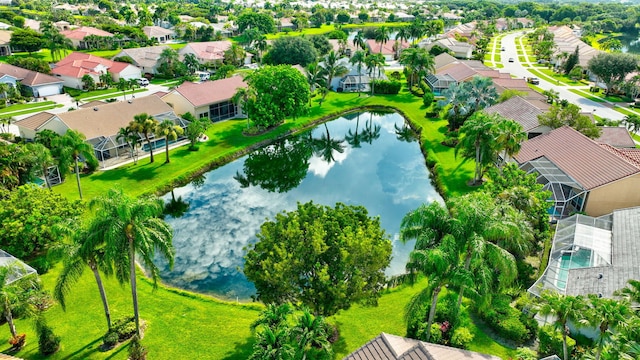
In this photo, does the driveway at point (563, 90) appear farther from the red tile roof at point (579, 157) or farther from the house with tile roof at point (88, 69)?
the house with tile roof at point (88, 69)

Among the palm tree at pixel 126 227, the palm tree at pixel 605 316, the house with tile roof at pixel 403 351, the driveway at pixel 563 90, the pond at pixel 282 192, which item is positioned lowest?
the pond at pixel 282 192

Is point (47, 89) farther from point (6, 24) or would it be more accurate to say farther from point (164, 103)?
point (6, 24)

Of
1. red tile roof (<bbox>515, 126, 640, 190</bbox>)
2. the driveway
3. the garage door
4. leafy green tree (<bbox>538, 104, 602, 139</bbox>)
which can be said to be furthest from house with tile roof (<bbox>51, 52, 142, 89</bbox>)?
the driveway

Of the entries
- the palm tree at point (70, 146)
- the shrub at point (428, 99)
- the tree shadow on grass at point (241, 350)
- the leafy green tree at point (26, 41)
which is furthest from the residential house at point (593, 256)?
the leafy green tree at point (26, 41)

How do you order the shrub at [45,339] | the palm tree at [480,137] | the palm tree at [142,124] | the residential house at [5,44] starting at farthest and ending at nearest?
1. the residential house at [5,44]
2. the palm tree at [142,124]
3. the palm tree at [480,137]
4. the shrub at [45,339]

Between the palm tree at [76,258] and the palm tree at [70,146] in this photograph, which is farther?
the palm tree at [70,146]

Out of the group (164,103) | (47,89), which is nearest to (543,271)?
(164,103)

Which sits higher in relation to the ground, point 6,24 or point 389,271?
point 6,24
